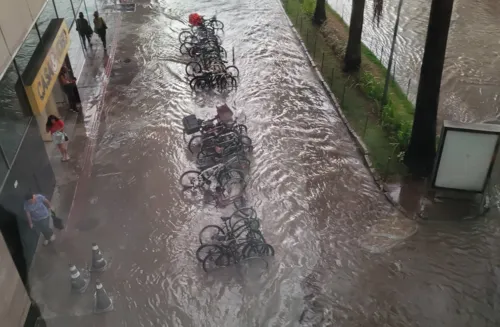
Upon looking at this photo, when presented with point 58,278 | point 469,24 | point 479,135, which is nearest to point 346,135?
point 479,135

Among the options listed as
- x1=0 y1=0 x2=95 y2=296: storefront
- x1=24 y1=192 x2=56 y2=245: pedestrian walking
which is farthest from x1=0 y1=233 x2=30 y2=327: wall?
x1=24 y1=192 x2=56 y2=245: pedestrian walking

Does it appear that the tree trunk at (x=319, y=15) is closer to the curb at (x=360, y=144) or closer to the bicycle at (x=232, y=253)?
the curb at (x=360, y=144)

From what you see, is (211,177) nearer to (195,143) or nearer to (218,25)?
(195,143)

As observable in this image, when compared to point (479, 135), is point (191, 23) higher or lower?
lower

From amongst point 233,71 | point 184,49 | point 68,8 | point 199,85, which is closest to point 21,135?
point 199,85

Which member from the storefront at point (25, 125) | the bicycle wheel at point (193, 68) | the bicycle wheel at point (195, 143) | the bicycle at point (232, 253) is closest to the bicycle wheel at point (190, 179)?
the bicycle wheel at point (195, 143)

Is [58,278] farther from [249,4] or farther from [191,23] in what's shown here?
[249,4]
